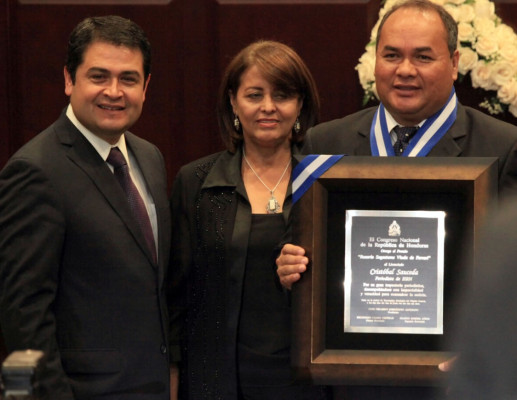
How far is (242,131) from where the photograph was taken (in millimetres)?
3316

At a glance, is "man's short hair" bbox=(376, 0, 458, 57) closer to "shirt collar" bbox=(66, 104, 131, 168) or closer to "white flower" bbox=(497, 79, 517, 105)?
"shirt collar" bbox=(66, 104, 131, 168)

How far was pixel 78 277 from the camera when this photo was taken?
275 cm

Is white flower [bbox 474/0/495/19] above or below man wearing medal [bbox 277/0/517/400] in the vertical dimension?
above

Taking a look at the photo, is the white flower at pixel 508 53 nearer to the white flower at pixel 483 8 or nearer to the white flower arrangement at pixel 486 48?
the white flower arrangement at pixel 486 48

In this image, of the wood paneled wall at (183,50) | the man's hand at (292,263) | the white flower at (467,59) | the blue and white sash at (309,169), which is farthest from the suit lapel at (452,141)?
the wood paneled wall at (183,50)

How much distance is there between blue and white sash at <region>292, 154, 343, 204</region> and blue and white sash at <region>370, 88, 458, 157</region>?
0.59 feet

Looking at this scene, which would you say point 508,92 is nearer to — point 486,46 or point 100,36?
point 486,46

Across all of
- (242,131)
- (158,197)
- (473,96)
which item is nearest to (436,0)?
(473,96)

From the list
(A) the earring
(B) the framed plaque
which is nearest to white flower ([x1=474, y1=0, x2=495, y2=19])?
(A) the earring

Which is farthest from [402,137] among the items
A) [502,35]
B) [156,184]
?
[502,35]

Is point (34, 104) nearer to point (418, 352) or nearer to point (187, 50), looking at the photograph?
point (187, 50)

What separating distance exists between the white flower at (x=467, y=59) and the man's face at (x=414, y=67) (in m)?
1.03

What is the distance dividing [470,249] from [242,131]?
40.5 inches

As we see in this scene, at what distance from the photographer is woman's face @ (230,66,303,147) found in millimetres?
3172
